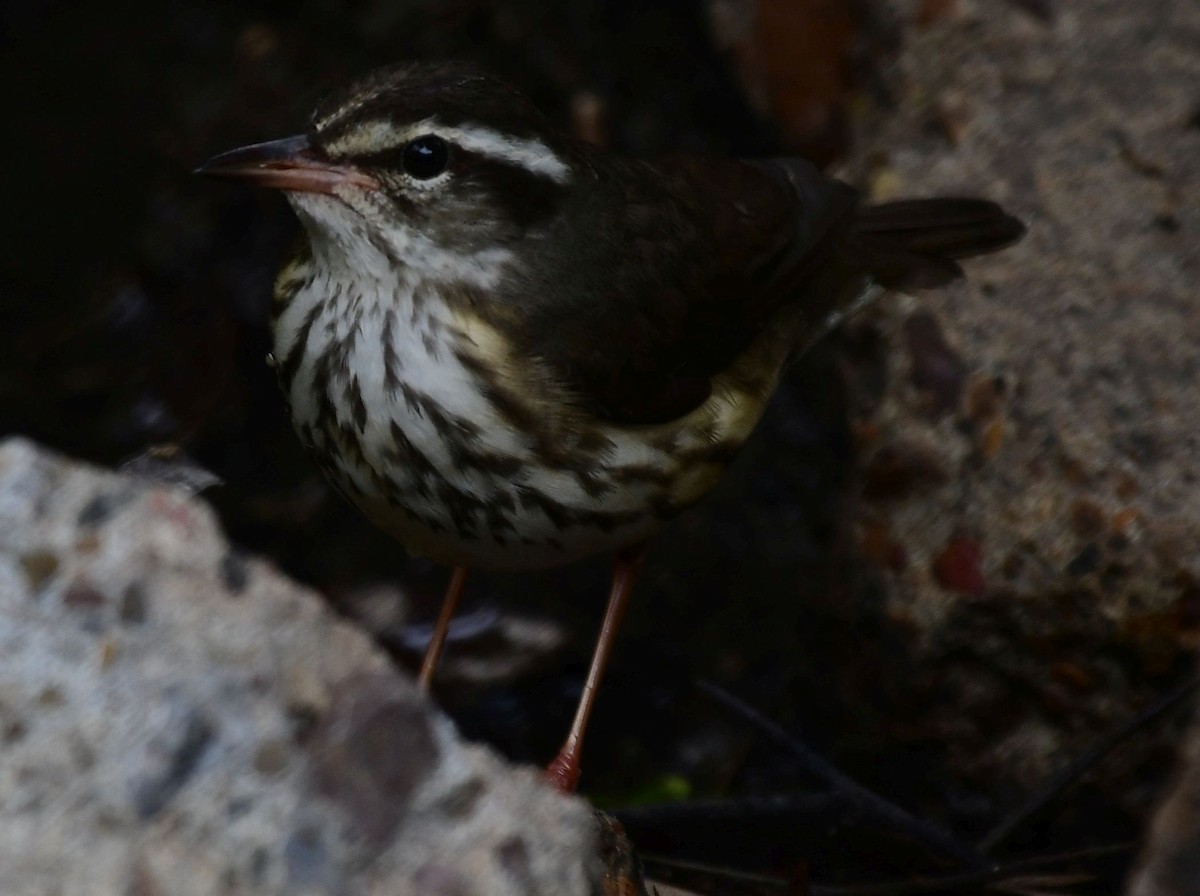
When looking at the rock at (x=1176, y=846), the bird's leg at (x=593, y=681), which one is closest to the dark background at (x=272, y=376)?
the bird's leg at (x=593, y=681)

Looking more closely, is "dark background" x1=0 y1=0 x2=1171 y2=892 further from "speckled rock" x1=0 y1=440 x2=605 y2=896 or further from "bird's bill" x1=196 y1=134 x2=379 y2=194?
"speckled rock" x1=0 y1=440 x2=605 y2=896

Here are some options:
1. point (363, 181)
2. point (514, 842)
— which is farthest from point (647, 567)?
point (514, 842)

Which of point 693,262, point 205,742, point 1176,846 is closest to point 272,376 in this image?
point 693,262

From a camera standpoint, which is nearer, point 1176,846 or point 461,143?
point 1176,846

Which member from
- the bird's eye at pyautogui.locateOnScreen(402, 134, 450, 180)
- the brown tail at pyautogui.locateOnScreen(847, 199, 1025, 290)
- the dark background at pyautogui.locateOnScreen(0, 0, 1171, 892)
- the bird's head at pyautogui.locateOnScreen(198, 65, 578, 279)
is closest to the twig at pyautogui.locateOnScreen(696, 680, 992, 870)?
the dark background at pyautogui.locateOnScreen(0, 0, 1171, 892)

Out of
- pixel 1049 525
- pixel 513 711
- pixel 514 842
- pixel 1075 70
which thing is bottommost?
pixel 513 711

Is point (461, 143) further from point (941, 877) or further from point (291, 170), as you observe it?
point (941, 877)

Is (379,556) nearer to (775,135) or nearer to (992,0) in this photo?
(775,135)
